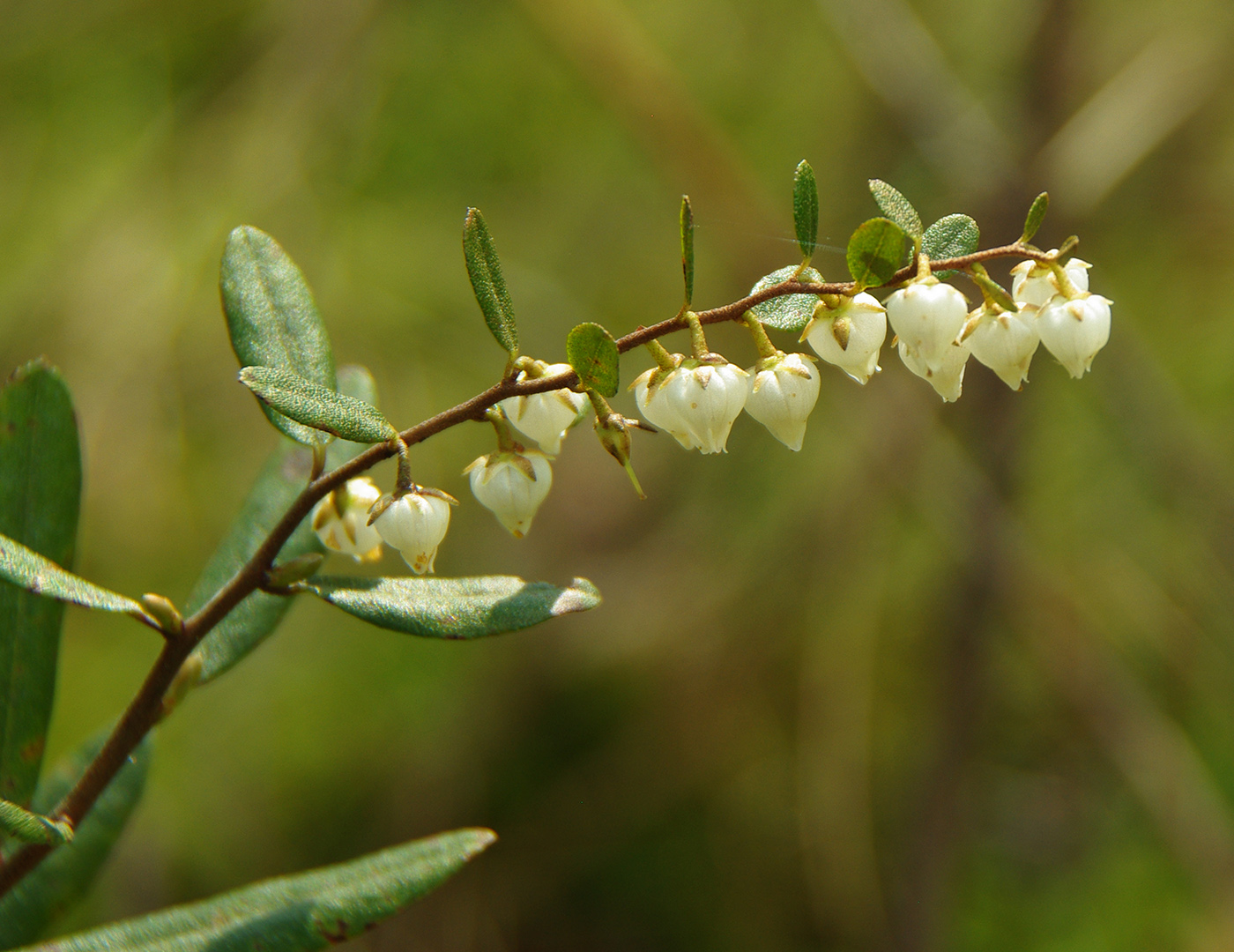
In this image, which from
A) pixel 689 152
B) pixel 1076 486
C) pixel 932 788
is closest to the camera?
pixel 932 788

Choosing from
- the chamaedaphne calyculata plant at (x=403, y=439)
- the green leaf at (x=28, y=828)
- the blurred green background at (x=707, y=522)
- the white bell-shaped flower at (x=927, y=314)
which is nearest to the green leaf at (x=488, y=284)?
the chamaedaphne calyculata plant at (x=403, y=439)

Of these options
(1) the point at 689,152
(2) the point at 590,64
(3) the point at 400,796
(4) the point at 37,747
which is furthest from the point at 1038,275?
(3) the point at 400,796

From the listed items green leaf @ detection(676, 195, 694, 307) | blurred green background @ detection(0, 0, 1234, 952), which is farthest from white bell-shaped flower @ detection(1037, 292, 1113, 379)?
blurred green background @ detection(0, 0, 1234, 952)

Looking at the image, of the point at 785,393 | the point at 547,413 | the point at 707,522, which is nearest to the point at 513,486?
the point at 547,413

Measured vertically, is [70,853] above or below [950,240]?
below

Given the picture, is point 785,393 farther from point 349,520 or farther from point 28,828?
point 28,828

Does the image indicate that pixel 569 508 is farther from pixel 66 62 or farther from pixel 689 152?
pixel 66 62

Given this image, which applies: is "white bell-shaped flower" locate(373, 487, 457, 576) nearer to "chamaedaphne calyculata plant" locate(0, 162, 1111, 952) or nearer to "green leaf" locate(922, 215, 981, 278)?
"chamaedaphne calyculata plant" locate(0, 162, 1111, 952)
